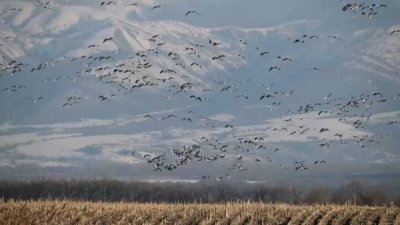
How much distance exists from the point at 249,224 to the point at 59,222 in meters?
11.0

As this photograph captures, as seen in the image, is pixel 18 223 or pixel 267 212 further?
pixel 267 212

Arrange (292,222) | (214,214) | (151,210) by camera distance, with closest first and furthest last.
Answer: (292,222) < (214,214) < (151,210)

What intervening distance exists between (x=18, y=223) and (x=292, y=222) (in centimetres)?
1542

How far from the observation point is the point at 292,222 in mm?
41656

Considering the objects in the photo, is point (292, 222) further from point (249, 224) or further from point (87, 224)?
point (87, 224)

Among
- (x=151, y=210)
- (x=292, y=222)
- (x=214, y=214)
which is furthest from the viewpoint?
(x=151, y=210)

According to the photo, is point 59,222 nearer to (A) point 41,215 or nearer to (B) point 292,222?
(A) point 41,215

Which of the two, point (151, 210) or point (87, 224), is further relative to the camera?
point (151, 210)

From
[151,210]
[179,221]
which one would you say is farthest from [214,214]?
[151,210]

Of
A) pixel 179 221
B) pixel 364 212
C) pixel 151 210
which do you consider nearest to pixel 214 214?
pixel 179 221

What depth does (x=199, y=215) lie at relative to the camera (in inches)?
1807

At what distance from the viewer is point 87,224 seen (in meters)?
43.3

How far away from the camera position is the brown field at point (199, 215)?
42.2 metres

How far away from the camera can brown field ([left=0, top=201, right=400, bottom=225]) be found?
42.2 meters
